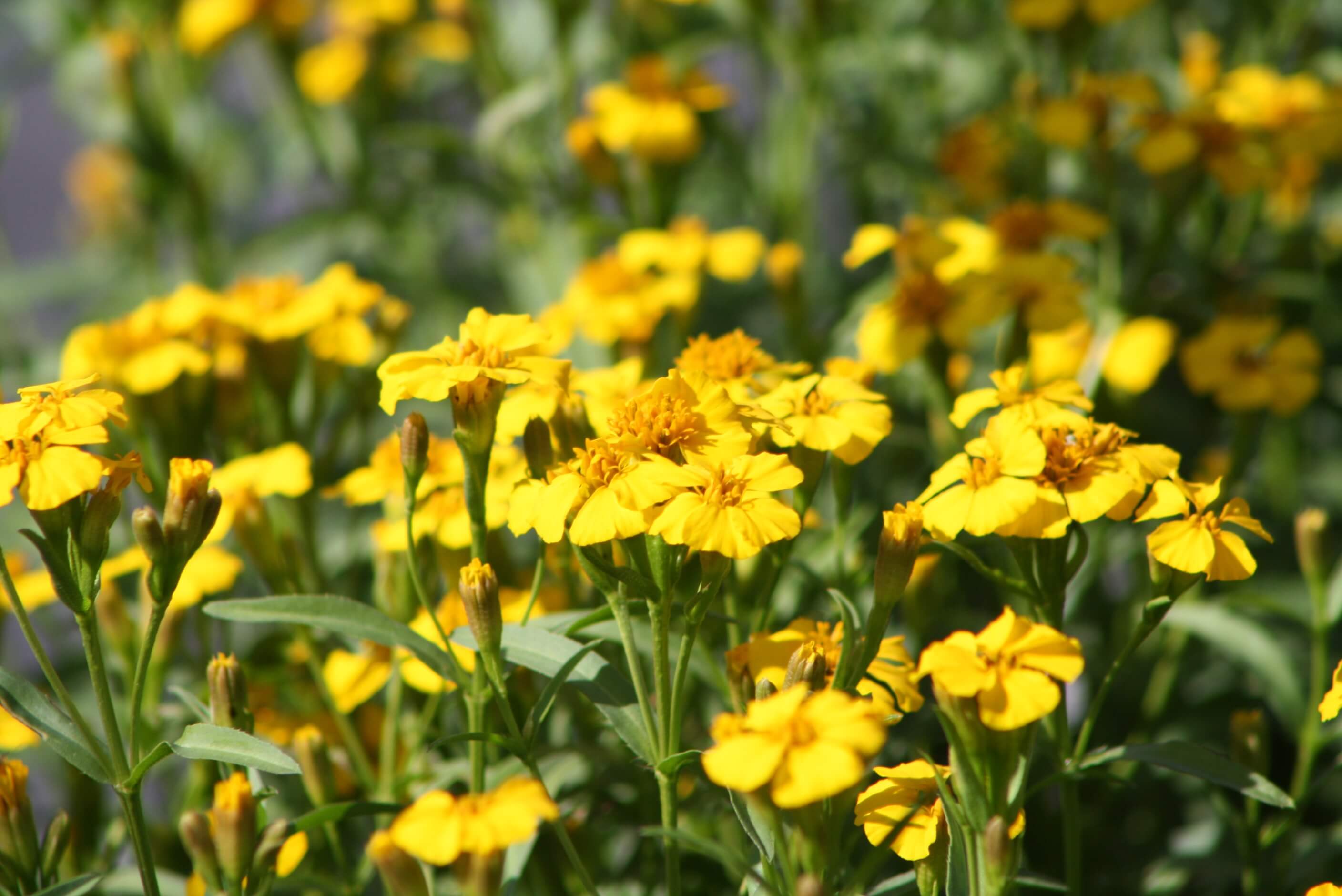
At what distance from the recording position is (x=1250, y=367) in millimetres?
967

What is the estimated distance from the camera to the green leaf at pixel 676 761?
0.56 meters

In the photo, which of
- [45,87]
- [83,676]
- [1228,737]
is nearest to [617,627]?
[1228,737]

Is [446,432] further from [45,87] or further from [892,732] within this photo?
[45,87]

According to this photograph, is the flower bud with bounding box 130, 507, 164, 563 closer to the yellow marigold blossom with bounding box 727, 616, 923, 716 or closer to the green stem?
the green stem

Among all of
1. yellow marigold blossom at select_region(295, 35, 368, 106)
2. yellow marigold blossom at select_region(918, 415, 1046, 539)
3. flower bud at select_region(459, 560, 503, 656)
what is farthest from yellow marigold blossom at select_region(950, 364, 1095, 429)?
yellow marigold blossom at select_region(295, 35, 368, 106)

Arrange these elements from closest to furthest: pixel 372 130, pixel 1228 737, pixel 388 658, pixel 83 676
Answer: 1. pixel 388 658
2. pixel 1228 737
3. pixel 83 676
4. pixel 372 130

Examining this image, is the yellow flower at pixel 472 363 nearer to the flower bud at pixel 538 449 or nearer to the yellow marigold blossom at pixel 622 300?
the flower bud at pixel 538 449

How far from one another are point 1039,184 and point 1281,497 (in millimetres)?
346

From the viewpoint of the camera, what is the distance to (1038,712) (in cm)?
50

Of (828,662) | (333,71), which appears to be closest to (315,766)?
(828,662)

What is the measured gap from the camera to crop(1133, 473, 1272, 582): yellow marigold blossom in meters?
0.59

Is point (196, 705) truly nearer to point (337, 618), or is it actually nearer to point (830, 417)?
point (337, 618)

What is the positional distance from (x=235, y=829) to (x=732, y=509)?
0.82ft

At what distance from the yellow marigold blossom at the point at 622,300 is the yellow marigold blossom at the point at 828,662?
0.35m
